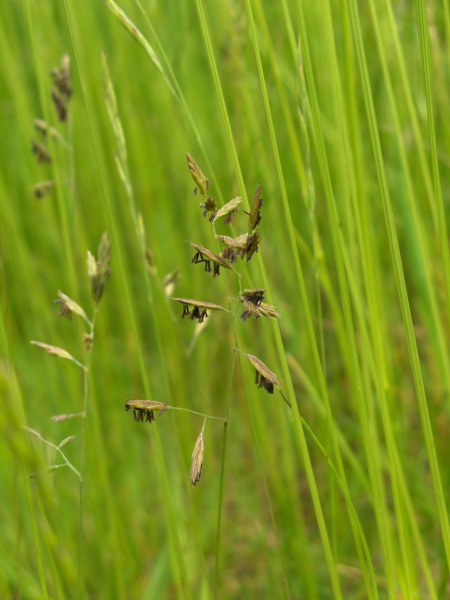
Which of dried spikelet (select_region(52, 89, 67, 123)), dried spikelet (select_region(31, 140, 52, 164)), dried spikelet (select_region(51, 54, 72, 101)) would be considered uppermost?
dried spikelet (select_region(51, 54, 72, 101))

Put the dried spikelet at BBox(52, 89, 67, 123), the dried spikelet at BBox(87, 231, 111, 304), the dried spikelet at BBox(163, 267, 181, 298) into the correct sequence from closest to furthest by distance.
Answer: the dried spikelet at BBox(87, 231, 111, 304) → the dried spikelet at BBox(163, 267, 181, 298) → the dried spikelet at BBox(52, 89, 67, 123)

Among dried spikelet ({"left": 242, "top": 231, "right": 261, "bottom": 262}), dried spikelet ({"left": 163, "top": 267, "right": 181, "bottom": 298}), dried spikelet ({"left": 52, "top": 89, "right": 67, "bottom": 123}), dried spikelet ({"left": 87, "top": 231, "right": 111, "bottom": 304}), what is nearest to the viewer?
dried spikelet ({"left": 242, "top": 231, "right": 261, "bottom": 262})

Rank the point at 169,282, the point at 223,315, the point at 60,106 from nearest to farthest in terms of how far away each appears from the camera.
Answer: the point at 169,282 → the point at 60,106 → the point at 223,315

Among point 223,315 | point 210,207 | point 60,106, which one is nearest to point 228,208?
point 210,207

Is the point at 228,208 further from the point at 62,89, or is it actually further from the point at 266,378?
the point at 62,89

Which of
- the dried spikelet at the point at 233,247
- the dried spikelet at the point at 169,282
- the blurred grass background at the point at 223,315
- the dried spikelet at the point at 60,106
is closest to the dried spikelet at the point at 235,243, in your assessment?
the dried spikelet at the point at 233,247

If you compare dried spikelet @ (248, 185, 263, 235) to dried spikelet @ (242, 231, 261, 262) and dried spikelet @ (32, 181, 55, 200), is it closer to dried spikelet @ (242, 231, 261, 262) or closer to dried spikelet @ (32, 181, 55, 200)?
dried spikelet @ (242, 231, 261, 262)

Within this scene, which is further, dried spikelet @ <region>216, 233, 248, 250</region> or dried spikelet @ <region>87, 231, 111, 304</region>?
dried spikelet @ <region>87, 231, 111, 304</region>

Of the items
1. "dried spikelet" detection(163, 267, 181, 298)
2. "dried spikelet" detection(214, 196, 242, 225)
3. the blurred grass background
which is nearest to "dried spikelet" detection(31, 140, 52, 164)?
the blurred grass background
